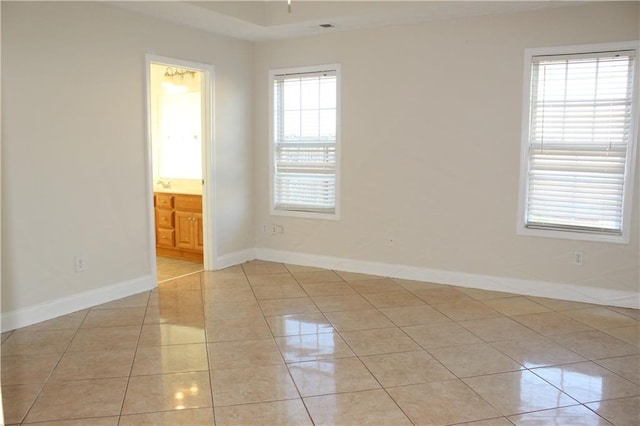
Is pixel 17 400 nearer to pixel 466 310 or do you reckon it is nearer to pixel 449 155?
pixel 466 310

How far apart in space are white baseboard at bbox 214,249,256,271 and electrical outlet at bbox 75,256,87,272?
1550mm

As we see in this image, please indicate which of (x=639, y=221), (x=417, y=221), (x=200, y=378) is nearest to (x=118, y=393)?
(x=200, y=378)

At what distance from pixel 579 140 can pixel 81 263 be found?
166 inches

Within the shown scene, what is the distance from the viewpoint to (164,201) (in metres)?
6.00

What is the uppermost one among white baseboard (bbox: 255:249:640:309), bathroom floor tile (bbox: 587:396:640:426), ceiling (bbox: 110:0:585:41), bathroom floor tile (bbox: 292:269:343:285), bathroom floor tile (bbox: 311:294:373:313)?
ceiling (bbox: 110:0:585:41)

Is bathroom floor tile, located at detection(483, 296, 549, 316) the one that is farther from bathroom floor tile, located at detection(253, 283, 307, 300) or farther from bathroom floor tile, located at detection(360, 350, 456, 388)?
bathroom floor tile, located at detection(253, 283, 307, 300)

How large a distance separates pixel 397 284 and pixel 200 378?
249 cm

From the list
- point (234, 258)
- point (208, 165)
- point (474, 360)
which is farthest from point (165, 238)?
point (474, 360)

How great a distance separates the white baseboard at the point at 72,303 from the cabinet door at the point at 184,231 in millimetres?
1071

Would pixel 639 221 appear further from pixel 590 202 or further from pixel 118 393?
pixel 118 393

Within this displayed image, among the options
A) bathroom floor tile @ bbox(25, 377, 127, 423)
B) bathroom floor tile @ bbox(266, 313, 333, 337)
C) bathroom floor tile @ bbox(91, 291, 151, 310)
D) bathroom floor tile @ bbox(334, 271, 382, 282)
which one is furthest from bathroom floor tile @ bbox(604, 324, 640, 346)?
Answer: bathroom floor tile @ bbox(91, 291, 151, 310)

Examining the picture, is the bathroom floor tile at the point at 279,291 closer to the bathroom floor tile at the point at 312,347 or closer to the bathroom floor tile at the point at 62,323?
the bathroom floor tile at the point at 312,347

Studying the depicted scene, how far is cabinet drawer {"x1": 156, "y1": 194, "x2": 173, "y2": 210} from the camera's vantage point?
5.94 m

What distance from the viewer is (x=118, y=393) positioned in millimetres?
2793
